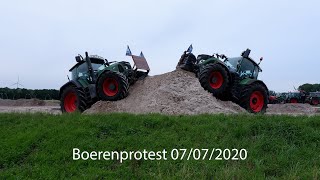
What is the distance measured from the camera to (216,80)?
13.0m

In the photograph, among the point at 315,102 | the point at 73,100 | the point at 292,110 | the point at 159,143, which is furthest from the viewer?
the point at 315,102

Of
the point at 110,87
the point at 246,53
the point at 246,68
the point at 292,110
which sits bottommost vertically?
the point at 292,110

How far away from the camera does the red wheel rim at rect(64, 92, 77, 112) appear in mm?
14410

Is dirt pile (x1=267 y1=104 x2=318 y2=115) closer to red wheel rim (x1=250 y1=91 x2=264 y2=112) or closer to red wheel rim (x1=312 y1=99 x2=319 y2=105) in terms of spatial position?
red wheel rim (x1=250 y1=91 x2=264 y2=112)

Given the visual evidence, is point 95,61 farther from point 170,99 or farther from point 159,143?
point 159,143

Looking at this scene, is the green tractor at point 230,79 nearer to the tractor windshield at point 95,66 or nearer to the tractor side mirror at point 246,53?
the tractor side mirror at point 246,53

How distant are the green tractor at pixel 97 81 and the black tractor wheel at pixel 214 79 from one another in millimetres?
2614

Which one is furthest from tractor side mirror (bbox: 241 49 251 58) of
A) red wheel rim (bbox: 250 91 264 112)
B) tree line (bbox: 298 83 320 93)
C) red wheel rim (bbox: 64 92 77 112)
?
tree line (bbox: 298 83 320 93)

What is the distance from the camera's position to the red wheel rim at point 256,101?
13613 millimetres

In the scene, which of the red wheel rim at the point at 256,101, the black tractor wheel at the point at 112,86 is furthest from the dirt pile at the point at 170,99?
the red wheel rim at the point at 256,101

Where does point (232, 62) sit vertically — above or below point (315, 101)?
above

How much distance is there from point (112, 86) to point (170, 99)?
2.26m

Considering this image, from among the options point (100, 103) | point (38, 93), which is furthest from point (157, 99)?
point (38, 93)

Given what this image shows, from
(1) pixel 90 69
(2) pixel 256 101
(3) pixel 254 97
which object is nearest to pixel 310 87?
(2) pixel 256 101
